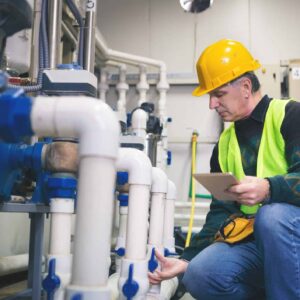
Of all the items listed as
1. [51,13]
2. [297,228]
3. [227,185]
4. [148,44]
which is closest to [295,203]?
[297,228]

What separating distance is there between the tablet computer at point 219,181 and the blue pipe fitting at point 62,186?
1.03 ft

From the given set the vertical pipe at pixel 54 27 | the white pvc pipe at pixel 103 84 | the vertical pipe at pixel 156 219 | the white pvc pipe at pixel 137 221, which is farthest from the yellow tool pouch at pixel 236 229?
the white pvc pipe at pixel 103 84

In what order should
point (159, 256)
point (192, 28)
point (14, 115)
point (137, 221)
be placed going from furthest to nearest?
point (192, 28) → point (159, 256) → point (137, 221) → point (14, 115)

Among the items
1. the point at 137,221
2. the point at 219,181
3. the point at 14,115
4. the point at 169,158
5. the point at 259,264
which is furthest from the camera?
the point at 169,158

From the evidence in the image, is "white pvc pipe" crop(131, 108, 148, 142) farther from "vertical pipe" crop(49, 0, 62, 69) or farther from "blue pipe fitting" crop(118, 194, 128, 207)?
"vertical pipe" crop(49, 0, 62, 69)

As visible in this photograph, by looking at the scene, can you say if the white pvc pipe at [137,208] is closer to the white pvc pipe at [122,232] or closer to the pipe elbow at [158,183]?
the pipe elbow at [158,183]

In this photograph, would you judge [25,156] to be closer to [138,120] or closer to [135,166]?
[135,166]

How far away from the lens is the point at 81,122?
0.52 meters

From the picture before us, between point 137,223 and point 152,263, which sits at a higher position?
point 137,223

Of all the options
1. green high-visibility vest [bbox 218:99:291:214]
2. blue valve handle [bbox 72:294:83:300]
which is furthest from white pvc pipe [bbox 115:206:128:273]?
blue valve handle [bbox 72:294:83:300]

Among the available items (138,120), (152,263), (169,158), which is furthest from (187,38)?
(152,263)

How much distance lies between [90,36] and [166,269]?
2.85ft

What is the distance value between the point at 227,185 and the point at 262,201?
0.13 meters

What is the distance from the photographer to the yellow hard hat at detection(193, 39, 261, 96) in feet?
4.68
